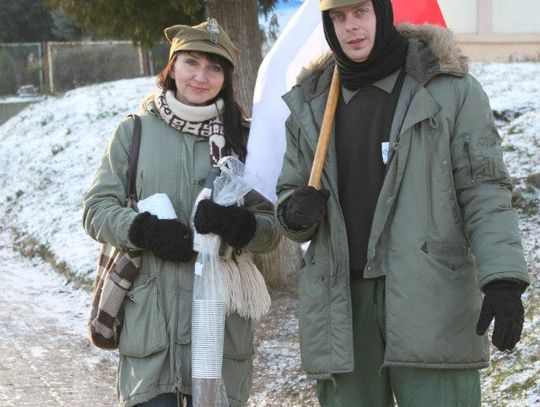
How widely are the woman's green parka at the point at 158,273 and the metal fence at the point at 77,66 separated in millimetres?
15505

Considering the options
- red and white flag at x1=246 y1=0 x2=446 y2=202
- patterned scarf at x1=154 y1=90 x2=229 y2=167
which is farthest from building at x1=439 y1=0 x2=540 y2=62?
patterned scarf at x1=154 y1=90 x2=229 y2=167

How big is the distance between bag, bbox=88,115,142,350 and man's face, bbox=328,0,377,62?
3.09 ft

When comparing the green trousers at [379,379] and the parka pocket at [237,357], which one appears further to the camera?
the parka pocket at [237,357]

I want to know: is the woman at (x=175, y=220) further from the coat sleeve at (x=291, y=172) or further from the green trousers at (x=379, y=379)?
the green trousers at (x=379, y=379)

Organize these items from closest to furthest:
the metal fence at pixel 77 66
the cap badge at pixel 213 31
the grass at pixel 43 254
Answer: the cap badge at pixel 213 31 → the grass at pixel 43 254 → the metal fence at pixel 77 66

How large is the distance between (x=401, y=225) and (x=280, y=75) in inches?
48.1

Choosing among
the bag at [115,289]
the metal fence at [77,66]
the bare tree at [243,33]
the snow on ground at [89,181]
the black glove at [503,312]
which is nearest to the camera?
the black glove at [503,312]

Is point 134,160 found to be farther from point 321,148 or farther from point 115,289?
point 321,148

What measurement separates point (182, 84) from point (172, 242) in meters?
0.65

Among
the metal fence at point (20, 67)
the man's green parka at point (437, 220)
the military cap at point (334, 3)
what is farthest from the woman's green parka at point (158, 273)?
the metal fence at point (20, 67)

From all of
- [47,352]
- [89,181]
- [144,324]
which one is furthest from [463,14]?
[144,324]

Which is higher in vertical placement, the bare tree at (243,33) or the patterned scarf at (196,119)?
the bare tree at (243,33)

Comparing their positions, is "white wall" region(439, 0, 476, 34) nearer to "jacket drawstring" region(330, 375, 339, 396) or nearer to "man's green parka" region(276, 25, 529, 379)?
"man's green parka" region(276, 25, 529, 379)

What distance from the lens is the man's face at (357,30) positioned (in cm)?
327
